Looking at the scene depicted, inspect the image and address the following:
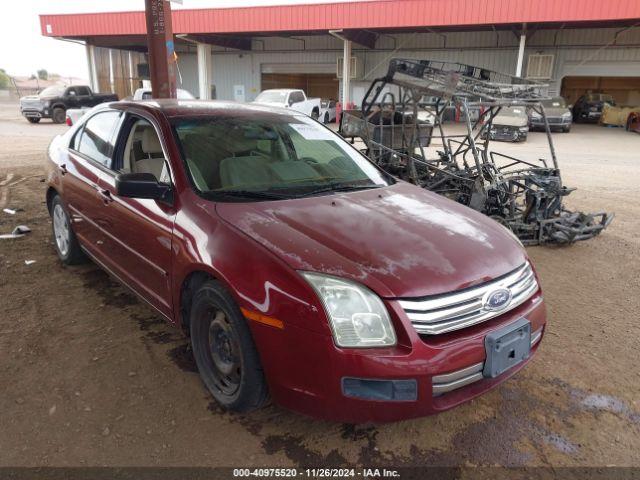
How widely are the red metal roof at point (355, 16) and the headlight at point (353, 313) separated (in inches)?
857

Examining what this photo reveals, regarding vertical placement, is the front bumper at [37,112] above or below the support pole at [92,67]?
below

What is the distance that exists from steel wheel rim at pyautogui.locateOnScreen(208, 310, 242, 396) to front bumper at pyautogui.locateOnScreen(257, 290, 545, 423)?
30 centimetres

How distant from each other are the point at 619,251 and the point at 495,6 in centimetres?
1817

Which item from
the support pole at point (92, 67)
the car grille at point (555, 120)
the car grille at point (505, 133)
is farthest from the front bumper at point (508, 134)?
the support pole at point (92, 67)

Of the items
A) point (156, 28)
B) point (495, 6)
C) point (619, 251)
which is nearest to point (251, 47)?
point (495, 6)

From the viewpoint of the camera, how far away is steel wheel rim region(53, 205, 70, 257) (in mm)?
4422

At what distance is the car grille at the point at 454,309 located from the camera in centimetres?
210

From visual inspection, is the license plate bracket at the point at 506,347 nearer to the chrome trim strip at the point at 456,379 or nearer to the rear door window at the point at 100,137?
the chrome trim strip at the point at 456,379

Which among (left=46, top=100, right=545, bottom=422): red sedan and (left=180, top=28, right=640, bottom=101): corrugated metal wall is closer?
(left=46, top=100, right=545, bottom=422): red sedan

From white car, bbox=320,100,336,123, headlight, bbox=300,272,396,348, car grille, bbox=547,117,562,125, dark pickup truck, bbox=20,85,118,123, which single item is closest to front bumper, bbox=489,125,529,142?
car grille, bbox=547,117,562,125

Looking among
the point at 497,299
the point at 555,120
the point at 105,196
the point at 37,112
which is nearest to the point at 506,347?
the point at 497,299

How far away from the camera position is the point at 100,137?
3.82m

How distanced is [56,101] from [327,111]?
40.1ft

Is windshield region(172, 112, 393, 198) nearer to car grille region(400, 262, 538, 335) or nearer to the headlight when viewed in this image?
the headlight
